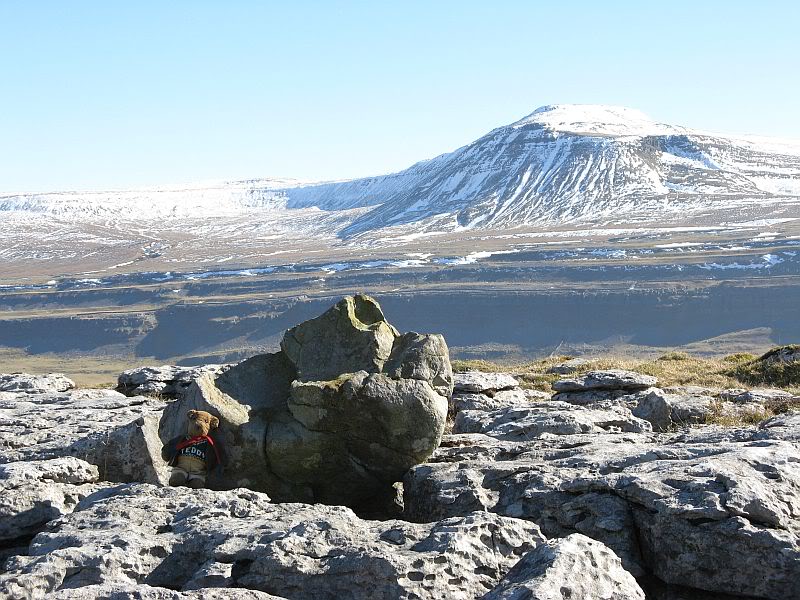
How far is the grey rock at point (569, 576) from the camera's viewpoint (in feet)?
18.9

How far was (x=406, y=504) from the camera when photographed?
33.9 ft

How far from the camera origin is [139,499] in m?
8.94

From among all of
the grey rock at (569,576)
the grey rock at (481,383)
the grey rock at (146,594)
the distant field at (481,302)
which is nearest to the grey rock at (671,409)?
the grey rock at (481,383)

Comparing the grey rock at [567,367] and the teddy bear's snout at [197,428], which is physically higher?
the teddy bear's snout at [197,428]

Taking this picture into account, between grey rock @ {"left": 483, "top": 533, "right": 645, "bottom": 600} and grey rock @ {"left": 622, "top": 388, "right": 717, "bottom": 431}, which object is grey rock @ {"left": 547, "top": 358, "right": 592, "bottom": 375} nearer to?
grey rock @ {"left": 622, "top": 388, "right": 717, "bottom": 431}

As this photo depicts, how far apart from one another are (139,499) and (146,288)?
539 ft

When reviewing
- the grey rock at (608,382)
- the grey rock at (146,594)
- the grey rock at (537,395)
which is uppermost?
the grey rock at (146,594)

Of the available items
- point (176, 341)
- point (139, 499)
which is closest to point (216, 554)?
point (139, 499)

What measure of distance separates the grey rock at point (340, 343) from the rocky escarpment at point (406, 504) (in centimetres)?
4

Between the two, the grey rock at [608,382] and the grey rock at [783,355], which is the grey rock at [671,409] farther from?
the grey rock at [783,355]

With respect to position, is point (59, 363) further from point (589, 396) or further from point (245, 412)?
point (245, 412)

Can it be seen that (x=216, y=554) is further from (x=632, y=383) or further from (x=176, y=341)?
(x=176, y=341)

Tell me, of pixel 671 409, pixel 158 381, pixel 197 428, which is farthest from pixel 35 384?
pixel 671 409

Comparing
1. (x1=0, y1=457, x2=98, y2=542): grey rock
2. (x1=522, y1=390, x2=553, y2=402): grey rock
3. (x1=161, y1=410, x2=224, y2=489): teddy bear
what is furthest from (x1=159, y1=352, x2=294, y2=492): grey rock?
(x1=522, y1=390, x2=553, y2=402): grey rock
